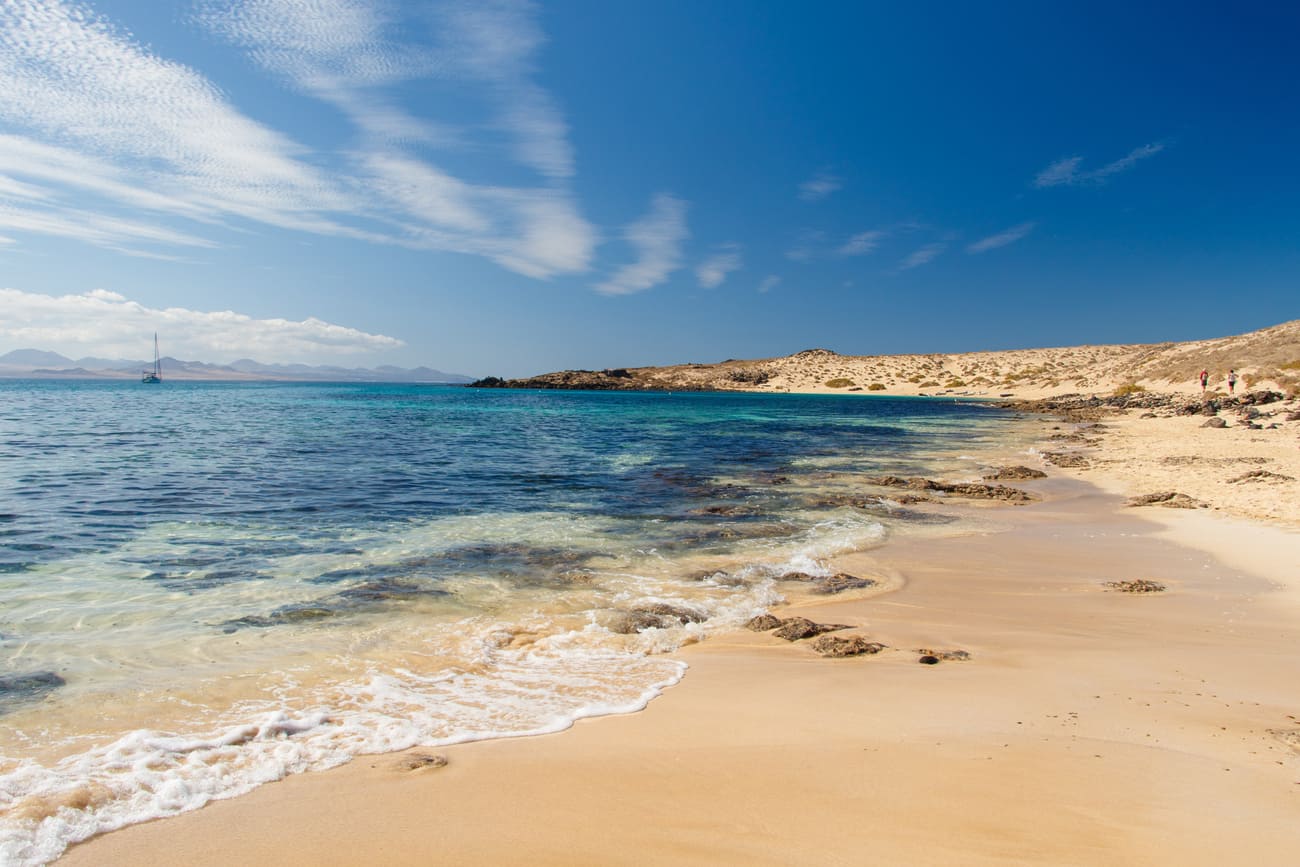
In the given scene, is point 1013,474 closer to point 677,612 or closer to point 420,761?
point 677,612

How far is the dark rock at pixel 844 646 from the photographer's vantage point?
220 inches

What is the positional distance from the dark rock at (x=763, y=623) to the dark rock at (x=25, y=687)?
5.77 metres

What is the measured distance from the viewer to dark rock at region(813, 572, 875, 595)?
7.60 meters

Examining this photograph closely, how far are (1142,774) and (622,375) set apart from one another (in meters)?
118

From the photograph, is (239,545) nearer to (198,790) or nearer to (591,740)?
(198,790)

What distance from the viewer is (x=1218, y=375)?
4116 centimetres

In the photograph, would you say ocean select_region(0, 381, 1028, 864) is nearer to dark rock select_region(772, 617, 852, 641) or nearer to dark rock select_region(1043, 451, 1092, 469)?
dark rock select_region(772, 617, 852, 641)

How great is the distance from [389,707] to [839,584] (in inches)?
211

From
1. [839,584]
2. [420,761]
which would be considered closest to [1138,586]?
[839,584]

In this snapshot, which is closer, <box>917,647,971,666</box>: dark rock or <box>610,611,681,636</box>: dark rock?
<box>917,647,971,666</box>: dark rock

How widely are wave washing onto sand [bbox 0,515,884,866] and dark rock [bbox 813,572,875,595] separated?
598 mm

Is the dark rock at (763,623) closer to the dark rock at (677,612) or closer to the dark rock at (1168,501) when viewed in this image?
the dark rock at (677,612)

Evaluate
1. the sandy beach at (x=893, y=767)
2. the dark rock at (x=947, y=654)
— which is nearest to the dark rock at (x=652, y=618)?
the sandy beach at (x=893, y=767)

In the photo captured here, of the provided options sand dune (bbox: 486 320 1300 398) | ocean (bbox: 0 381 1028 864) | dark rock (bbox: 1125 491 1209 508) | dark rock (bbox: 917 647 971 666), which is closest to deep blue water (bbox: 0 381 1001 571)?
ocean (bbox: 0 381 1028 864)
